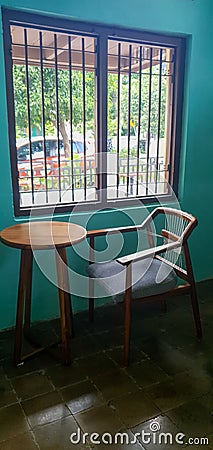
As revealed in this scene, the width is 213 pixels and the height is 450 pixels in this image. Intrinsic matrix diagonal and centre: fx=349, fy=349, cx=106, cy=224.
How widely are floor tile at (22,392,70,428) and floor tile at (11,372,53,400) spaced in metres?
0.04

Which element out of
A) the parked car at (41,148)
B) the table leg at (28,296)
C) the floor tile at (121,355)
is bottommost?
the floor tile at (121,355)

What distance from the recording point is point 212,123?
2.86 m

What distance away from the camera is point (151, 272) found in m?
2.22

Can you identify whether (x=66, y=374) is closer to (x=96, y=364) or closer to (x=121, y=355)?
(x=96, y=364)

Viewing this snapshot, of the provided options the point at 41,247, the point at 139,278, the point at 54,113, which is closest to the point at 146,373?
the point at 139,278

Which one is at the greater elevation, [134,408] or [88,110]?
[88,110]

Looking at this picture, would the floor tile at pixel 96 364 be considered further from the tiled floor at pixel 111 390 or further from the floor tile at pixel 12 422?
the floor tile at pixel 12 422

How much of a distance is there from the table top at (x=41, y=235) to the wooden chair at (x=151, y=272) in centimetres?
26

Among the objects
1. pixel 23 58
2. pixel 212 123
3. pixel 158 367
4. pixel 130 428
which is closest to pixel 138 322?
pixel 158 367

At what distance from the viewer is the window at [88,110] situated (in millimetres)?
2236

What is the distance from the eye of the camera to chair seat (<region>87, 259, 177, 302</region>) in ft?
6.73

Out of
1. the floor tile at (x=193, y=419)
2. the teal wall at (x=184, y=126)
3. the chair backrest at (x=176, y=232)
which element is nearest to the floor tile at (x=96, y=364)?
the floor tile at (x=193, y=419)

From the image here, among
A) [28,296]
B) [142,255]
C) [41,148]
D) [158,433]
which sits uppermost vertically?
[41,148]

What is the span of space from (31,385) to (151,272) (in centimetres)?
95
